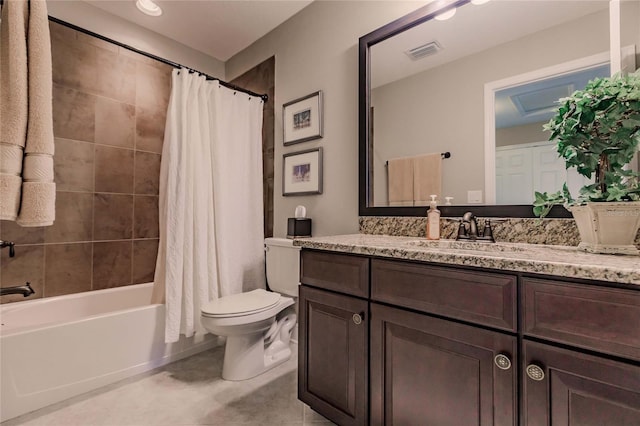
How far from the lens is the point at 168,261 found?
189cm

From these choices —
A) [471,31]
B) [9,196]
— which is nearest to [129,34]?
[9,196]

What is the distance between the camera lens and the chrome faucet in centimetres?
133

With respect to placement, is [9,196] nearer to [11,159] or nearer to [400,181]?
[11,159]

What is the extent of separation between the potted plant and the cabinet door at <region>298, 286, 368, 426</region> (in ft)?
2.64

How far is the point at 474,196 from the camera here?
56.1 inches

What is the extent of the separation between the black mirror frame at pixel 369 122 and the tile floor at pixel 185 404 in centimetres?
114

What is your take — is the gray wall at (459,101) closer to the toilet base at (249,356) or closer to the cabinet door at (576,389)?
the cabinet door at (576,389)

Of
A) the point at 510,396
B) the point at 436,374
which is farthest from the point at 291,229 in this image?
the point at 510,396

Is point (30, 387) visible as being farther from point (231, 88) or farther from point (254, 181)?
point (231, 88)

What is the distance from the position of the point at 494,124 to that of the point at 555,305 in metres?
0.91

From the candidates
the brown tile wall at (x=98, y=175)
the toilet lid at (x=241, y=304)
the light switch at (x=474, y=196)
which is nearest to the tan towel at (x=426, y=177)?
the light switch at (x=474, y=196)

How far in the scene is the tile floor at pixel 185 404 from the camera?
1.42 m

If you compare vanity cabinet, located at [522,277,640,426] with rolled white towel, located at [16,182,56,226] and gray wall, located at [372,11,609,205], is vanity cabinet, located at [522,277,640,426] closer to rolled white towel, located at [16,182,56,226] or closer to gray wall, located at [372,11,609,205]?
gray wall, located at [372,11,609,205]

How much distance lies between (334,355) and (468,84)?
56.7 inches
